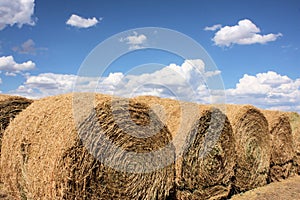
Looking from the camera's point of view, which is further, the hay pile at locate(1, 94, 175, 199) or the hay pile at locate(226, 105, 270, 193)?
the hay pile at locate(226, 105, 270, 193)

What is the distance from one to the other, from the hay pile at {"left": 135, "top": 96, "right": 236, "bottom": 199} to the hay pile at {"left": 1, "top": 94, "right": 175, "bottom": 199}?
0.47 m

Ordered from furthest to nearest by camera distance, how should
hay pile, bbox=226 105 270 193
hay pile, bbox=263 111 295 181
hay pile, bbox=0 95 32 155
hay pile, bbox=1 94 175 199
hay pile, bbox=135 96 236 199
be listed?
hay pile, bbox=263 111 295 181 < hay pile, bbox=226 105 270 193 < hay pile, bbox=0 95 32 155 < hay pile, bbox=135 96 236 199 < hay pile, bbox=1 94 175 199

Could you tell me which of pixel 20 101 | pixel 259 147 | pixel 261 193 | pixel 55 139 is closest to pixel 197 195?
pixel 261 193

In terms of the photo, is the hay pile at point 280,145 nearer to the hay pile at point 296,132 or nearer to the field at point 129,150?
the hay pile at point 296,132

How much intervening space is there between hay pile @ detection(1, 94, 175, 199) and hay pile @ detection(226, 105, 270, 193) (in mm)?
2627

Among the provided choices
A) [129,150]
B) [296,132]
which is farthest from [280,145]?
[129,150]

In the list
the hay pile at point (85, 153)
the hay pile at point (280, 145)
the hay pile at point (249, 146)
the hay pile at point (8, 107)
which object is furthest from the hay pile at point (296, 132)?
the hay pile at point (8, 107)

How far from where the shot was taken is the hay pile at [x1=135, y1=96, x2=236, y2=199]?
718 cm

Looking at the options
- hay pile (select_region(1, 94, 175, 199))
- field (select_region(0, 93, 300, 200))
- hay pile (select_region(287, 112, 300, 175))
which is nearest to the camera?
hay pile (select_region(1, 94, 175, 199))

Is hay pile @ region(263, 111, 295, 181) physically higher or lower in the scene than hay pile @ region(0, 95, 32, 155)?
lower

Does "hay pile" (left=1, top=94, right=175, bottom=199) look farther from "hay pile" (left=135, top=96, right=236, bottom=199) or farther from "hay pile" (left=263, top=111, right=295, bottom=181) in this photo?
"hay pile" (left=263, top=111, right=295, bottom=181)

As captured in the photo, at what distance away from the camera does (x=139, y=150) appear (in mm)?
6125

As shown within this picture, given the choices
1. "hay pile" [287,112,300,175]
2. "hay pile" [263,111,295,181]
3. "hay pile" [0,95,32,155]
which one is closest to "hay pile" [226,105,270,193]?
"hay pile" [263,111,295,181]

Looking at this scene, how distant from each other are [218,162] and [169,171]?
1773 mm
